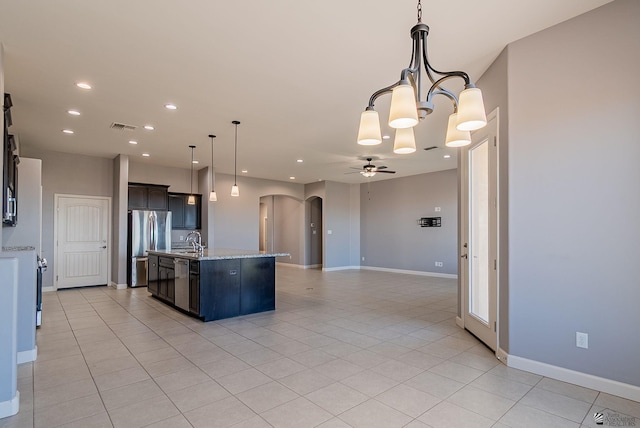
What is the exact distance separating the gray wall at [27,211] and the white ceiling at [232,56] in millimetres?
742

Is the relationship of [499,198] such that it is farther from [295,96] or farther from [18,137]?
[18,137]

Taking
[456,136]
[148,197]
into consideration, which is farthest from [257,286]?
[148,197]

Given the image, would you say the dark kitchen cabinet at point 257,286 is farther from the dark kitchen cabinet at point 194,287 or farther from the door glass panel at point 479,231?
the door glass panel at point 479,231

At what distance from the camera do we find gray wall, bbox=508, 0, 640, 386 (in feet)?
8.61

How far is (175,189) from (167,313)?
4.53 metres

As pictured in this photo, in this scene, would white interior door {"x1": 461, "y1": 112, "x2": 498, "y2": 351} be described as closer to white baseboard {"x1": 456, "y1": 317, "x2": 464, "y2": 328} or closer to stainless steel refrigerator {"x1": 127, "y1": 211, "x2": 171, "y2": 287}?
white baseboard {"x1": 456, "y1": 317, "x2": 464, "y2": 328}

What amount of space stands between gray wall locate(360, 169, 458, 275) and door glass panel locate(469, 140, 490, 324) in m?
5.14

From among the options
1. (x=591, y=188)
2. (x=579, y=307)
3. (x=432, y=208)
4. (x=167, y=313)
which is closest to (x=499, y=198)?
(x=591, y=188)

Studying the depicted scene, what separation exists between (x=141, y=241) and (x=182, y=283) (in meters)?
3.13

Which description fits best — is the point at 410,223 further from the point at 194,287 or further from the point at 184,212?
the point at 194,287

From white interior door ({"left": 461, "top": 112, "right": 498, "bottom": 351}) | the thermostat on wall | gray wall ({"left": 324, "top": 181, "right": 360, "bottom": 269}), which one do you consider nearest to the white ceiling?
white interior door ({"left": 461, "top": 112, "right": 498, "bottom": 351})

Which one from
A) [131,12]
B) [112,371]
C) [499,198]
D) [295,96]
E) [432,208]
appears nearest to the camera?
[131,12]

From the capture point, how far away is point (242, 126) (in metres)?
5.47

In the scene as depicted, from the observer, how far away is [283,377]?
299 cm
